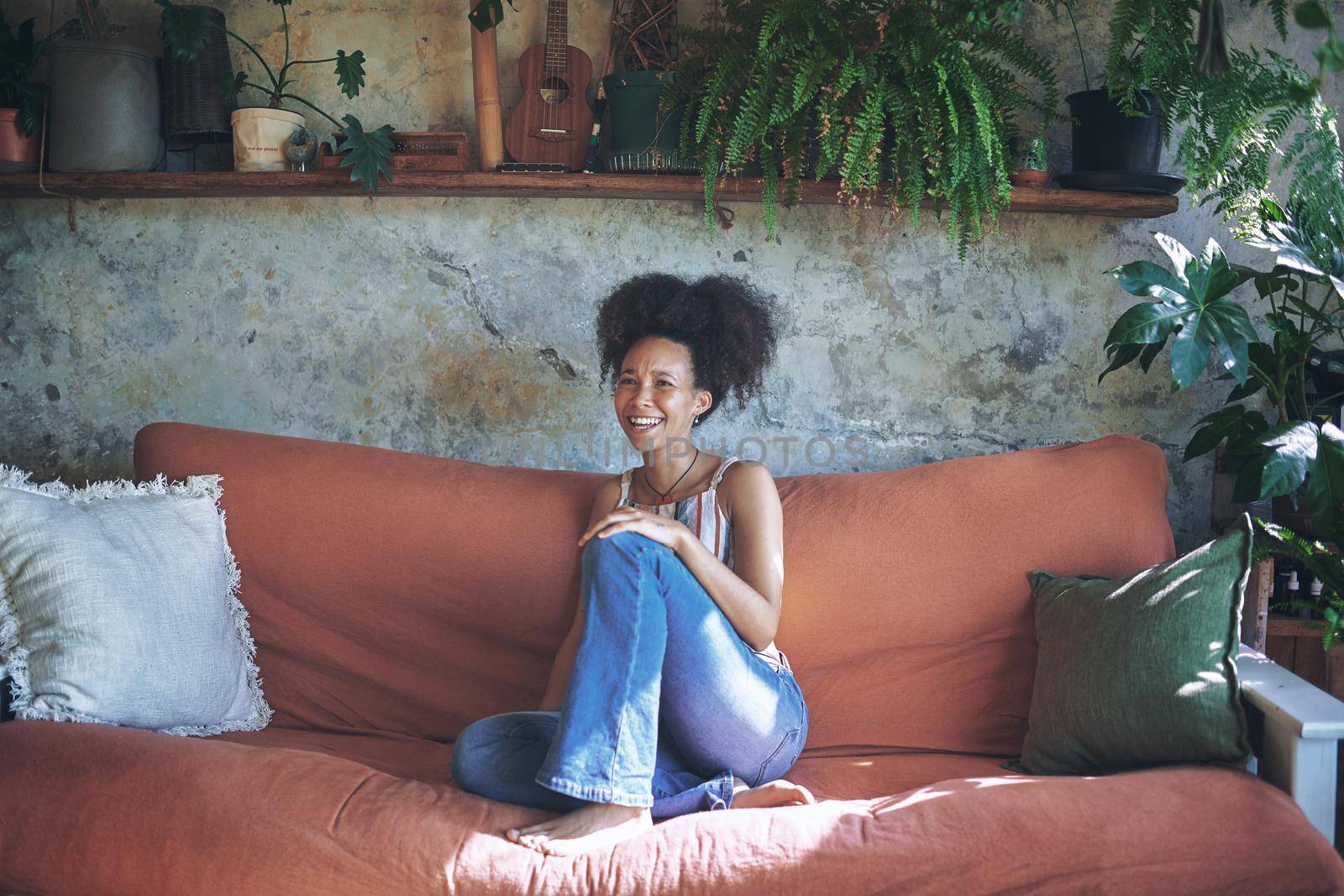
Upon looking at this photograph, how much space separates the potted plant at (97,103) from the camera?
7.44 feet

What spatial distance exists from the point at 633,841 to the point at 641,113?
157 centimetres

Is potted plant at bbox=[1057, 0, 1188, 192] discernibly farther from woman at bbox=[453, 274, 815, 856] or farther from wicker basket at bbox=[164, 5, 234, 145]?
wicker basket at bbox=[164, 5, 234, 145]

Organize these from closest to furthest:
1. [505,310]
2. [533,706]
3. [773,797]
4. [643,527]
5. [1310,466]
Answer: [773,797] < [643,527] < [1310,466] < [533,706] < [505,310]

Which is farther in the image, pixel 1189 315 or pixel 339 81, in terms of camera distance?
pixel 339 81

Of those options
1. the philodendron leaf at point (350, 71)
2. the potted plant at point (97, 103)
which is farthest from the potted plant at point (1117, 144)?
the potted plant at point (97, 103)

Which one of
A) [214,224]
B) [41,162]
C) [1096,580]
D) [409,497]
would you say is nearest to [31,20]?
[41,162]

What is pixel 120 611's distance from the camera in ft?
5.73

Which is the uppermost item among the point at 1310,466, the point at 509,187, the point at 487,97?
the point at 487,97

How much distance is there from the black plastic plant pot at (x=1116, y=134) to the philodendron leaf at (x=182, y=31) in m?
1.98

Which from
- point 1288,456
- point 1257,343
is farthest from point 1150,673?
point 1257,343

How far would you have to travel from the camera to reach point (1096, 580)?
1778 millimetres

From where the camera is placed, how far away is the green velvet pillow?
1.54 metres

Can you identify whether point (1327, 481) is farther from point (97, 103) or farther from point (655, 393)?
point (97, 103)

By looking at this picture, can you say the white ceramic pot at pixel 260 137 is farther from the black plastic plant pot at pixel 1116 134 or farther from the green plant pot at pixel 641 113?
the black plastic plant pot at pixel 1116 134
